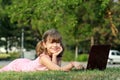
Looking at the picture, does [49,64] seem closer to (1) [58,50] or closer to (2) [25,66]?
(1) [58,50]

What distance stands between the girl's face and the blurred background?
7934mm

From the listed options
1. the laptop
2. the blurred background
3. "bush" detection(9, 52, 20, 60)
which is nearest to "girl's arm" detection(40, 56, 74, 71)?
the laptop

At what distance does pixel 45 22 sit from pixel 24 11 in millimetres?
1340

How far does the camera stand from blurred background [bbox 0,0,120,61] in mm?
15294

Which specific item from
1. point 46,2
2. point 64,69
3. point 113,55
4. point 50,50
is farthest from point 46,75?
point 113,55

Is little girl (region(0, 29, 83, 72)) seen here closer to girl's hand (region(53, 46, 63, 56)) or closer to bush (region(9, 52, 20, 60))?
girl's hand (region(53, 46, 63, 56))

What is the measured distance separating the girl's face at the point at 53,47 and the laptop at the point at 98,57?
53cm

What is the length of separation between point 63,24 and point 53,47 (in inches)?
398

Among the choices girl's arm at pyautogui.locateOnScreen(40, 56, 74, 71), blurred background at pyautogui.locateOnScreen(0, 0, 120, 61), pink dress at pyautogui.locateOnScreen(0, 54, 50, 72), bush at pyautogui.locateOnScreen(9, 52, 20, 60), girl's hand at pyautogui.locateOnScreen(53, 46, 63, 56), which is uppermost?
girl's hand at pyautogui.locateOnScreen(53, 46, 63, 56)

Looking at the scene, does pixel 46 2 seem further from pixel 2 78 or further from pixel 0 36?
pixel 0 36

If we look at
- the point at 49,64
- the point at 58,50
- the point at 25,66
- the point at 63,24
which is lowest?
the point at 63,24

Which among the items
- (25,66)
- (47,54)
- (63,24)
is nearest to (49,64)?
(47,54)

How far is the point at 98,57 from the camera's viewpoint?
589 centimetres

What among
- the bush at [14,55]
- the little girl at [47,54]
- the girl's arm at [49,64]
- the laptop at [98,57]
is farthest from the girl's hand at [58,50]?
the bush at [14,55]
